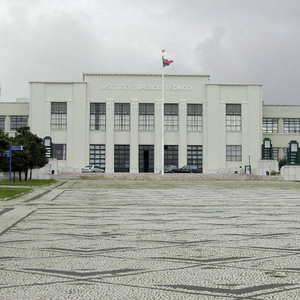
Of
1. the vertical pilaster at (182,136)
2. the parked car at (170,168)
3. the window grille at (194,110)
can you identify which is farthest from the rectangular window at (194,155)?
the window grille at (194,110)

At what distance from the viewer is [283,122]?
6788 centimetres

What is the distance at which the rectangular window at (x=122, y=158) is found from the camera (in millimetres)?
62469

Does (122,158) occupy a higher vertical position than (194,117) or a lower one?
lower

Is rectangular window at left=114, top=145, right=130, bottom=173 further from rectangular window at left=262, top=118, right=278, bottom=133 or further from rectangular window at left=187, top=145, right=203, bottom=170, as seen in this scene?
rectangular window at left=262, top=118, right=278, bottom=133

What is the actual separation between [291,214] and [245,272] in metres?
7.15

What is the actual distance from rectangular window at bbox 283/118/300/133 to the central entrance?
1958cm

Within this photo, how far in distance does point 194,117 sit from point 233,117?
510 cm

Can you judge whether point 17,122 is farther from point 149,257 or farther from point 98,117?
point 149,257

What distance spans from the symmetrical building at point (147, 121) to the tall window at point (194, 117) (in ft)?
0.43

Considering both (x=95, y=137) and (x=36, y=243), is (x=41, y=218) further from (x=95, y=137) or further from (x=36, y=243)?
(x=95, y=137)

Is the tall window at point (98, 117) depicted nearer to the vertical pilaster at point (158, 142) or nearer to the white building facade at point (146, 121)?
the white building facade at point (146, 121)

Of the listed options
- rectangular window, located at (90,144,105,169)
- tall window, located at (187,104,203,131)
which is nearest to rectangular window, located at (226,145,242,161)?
tall window, located at (187,104,203,131)

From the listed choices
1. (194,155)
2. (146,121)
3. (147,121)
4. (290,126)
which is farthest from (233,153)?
(146,121)

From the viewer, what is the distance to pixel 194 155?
206 ft
